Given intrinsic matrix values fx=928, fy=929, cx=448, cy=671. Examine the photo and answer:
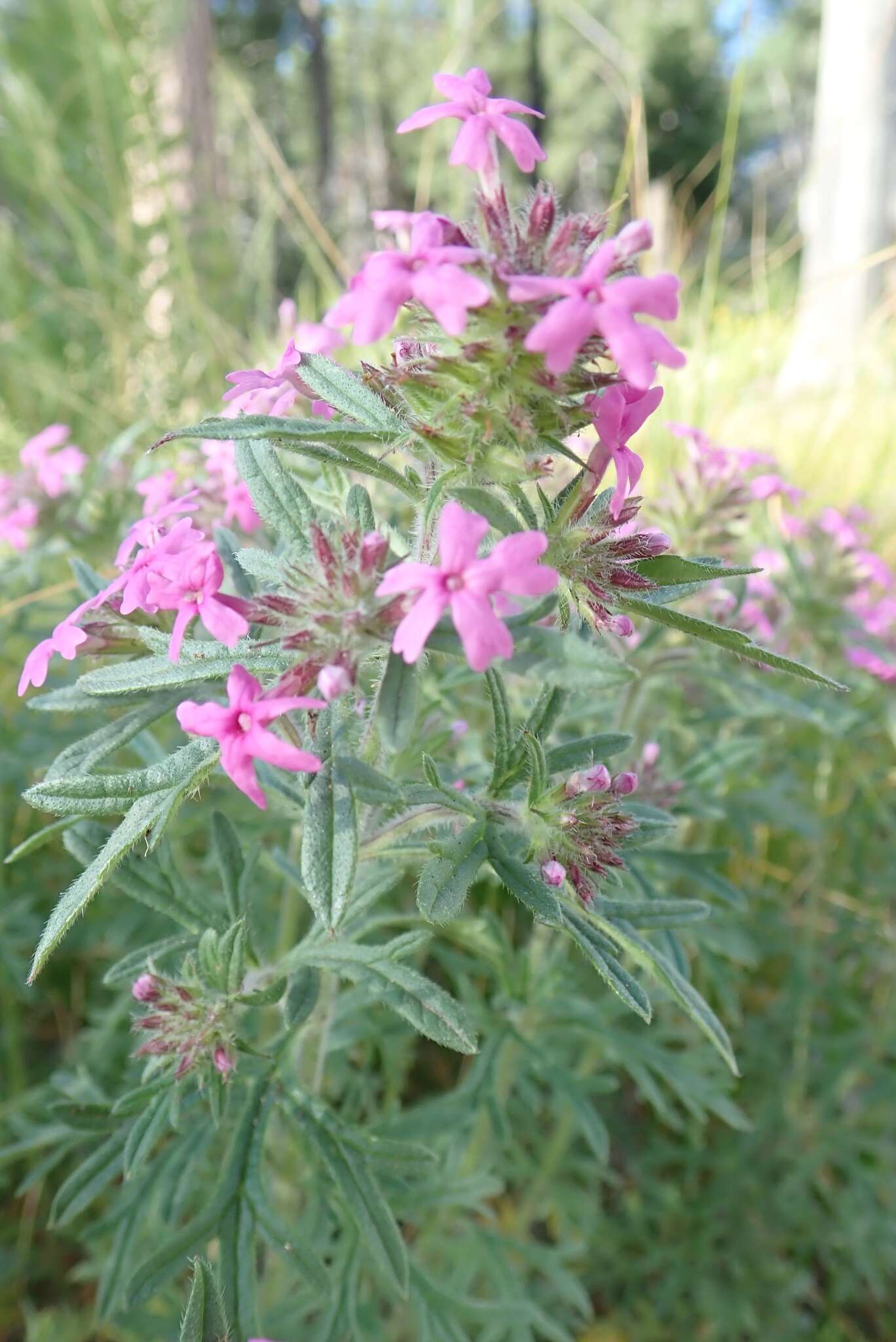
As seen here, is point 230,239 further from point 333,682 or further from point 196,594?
point 333,682

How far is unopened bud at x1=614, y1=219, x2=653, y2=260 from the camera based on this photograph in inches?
40.3

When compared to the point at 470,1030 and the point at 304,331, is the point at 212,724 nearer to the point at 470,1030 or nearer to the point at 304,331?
the point at 470,1030

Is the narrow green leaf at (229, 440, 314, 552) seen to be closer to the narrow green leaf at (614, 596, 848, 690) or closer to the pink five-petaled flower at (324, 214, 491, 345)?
the pink five-petaled flower at (324, 214, 491, 345)

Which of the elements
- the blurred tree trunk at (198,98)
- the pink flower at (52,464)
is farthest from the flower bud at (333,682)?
the blurred tree trunk at (198,98)

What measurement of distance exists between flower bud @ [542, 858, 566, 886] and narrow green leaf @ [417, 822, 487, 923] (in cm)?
9

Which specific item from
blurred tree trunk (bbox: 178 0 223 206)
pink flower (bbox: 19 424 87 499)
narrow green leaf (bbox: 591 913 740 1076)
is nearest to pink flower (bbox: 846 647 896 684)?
narrow green leaf (bbox: 591 913 740 1076)

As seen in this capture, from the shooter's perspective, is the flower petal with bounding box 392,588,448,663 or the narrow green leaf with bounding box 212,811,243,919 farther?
the narrow green leaf with bounding box 212,811,243,919

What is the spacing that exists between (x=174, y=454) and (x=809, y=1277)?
3113mm

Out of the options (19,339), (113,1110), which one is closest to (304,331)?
(113,1110)

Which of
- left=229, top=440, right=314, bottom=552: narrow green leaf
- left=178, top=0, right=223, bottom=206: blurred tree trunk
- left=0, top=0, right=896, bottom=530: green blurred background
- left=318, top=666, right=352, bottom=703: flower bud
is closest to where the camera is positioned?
left=318, top=666, right=352, bottom=703: flower bud

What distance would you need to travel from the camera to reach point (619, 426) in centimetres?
108

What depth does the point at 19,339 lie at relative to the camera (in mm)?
5645

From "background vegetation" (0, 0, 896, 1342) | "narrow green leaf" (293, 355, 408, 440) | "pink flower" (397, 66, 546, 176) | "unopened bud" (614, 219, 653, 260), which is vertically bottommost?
"background vegetation" (0, 0, 896, 1342)

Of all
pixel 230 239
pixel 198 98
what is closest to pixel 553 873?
pixel 230 239
